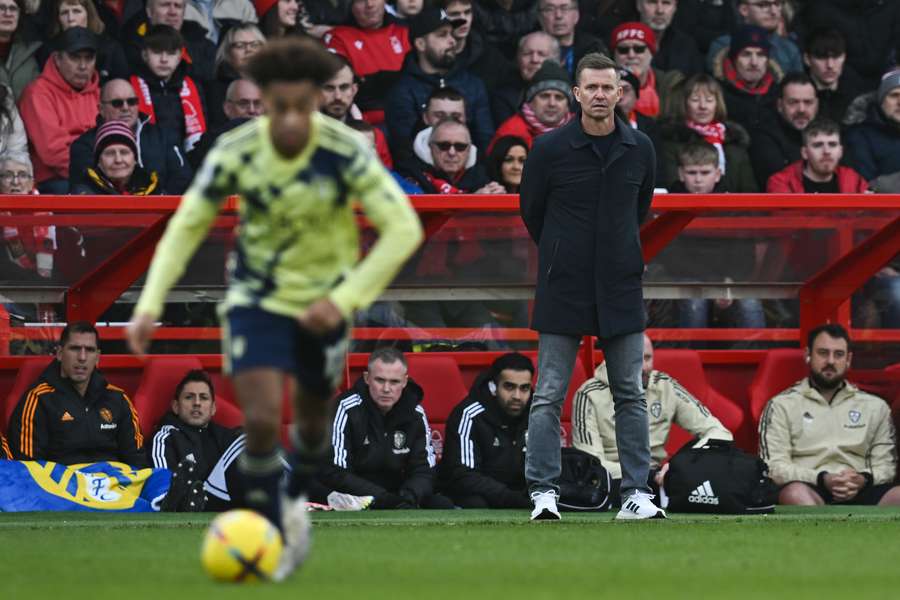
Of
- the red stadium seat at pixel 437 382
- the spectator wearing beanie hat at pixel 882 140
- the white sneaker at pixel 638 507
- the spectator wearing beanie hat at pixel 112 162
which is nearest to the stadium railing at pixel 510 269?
the red stadium seat at pixel 437 382

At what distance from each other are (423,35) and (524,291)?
2.62 metres

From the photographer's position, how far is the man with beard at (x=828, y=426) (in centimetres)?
1173

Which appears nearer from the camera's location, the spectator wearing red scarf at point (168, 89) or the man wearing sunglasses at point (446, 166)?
the man wearing sunglasses at point (446, 166)

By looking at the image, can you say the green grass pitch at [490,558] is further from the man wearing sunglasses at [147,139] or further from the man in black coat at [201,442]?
the man wearing sunglasses at [147,139]

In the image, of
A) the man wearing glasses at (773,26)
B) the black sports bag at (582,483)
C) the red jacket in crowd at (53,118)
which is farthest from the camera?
the man wearing glasses at (773,26)

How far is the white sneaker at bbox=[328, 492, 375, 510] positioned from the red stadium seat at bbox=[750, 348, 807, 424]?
123 inches

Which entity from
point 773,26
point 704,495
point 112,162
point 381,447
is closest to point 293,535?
point 704,495

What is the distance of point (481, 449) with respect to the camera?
1131 centimetres

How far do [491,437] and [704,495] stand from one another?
5.15ft

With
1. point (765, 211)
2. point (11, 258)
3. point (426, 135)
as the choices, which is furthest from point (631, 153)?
point (11, 258)

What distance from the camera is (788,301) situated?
42.1ft

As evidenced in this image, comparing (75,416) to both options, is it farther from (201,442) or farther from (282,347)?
(282,347)

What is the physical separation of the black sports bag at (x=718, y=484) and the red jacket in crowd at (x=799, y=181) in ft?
11.6

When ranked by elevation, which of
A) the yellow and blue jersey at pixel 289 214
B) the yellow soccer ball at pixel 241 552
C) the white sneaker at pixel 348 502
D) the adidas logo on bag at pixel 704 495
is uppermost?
the yellow and blue jersey at pixel 289 214
